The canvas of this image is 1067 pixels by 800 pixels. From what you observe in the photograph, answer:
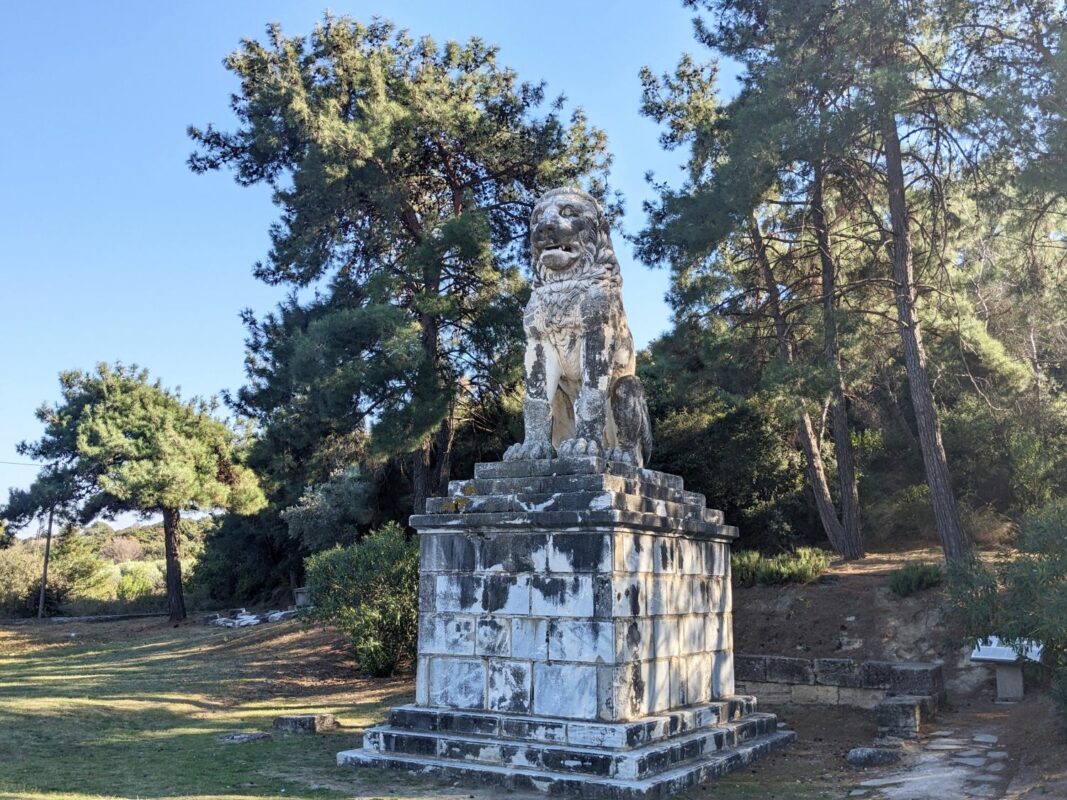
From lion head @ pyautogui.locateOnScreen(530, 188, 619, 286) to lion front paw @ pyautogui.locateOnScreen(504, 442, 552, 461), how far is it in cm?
142

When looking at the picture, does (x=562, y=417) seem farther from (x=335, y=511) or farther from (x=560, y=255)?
(x=335, y=511)

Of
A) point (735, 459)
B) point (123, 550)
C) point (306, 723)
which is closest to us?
point (306, 723)

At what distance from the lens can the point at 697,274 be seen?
16.9 m

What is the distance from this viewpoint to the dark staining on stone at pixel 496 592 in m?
7.14

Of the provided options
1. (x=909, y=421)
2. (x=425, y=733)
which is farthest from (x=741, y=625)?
(x=909, y=421)

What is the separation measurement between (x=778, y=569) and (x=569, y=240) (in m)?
8.05

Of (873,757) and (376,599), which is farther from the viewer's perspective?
(376,599)

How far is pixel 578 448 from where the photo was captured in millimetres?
7383

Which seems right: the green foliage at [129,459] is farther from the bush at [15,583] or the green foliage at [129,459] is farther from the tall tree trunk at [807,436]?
the tall tree trunk at [807,436]

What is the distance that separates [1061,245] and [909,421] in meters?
8.50

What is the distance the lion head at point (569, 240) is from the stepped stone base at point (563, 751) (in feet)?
11.8

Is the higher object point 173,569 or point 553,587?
point 553,587

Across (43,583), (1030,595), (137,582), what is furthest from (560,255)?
(137,582)

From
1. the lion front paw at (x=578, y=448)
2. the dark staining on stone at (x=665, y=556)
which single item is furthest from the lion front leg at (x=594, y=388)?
the dark staining on stone at (x=665, y=556)
